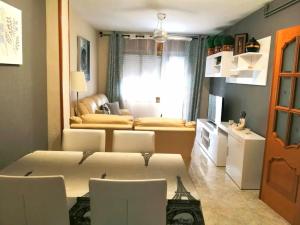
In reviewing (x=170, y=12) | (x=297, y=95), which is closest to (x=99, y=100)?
(x=170, y=12)

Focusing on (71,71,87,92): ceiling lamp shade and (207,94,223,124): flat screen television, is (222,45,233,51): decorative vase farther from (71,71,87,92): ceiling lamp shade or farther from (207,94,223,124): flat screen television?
(71,71,87,92): ceiling lamp shade

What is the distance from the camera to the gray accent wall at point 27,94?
2.16 meters

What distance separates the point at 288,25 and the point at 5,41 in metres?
3.05

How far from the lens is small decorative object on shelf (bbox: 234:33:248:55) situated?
4.20 meters

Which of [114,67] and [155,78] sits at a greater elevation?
[114,67]

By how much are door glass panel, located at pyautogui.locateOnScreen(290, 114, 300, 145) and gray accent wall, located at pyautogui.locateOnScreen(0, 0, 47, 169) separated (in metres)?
2.73

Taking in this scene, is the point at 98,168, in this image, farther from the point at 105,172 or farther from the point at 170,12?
the point at 170,12

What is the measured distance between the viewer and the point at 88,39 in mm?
5508

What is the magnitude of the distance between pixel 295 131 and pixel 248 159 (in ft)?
2.71

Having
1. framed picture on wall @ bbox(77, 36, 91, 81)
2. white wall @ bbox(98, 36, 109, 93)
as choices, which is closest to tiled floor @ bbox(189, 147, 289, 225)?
framed picture on wall @ bbox(77, 36, 91, 81)

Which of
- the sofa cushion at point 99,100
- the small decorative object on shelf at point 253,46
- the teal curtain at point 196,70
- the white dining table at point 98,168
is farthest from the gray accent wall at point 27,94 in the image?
the teal curtain at point 196,70

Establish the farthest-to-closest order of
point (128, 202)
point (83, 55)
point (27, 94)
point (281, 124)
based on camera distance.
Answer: point (83, 55), point (281, 124), point (27, 94), point (128, 202)

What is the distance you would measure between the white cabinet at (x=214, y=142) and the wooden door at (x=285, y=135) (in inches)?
46.4

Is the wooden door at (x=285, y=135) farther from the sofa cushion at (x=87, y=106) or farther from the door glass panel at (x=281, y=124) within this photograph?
the sofa cushion at (x=87, y=106)
